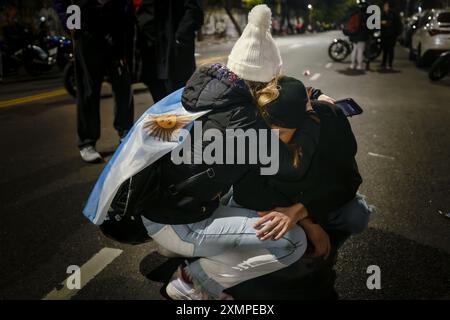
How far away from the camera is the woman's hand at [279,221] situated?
1.95 m

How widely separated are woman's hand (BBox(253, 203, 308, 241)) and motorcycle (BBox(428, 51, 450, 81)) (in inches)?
325

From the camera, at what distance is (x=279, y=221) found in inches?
77.1

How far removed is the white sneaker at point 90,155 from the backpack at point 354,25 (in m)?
8.42

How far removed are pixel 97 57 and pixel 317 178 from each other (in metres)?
3.03

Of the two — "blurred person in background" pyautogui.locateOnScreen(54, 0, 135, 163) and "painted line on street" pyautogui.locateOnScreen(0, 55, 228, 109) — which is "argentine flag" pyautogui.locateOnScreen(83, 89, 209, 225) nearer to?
"blurred person in background" pyautogui.locateOnScreen(54, 0, 135, 163)

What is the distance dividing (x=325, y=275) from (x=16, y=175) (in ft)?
10.5

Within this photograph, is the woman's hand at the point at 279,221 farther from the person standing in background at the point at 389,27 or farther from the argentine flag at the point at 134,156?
the person standing in background at the point at 389,27

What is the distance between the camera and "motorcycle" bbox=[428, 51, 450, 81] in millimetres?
9008

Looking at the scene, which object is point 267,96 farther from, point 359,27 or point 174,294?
point 359,27

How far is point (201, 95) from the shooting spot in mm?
1850

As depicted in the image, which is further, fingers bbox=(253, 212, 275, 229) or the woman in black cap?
fingers bbox=(253, 212, 275, 229)

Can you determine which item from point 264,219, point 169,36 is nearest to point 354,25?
point 169,36

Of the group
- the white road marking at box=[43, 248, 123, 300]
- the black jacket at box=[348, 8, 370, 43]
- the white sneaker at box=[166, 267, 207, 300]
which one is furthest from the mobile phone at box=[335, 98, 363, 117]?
the black jacket at box=[348, 8, 370, 43]

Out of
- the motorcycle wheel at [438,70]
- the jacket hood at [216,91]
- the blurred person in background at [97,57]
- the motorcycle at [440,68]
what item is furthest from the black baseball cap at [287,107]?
the motorcycle wheel at [438,70]
